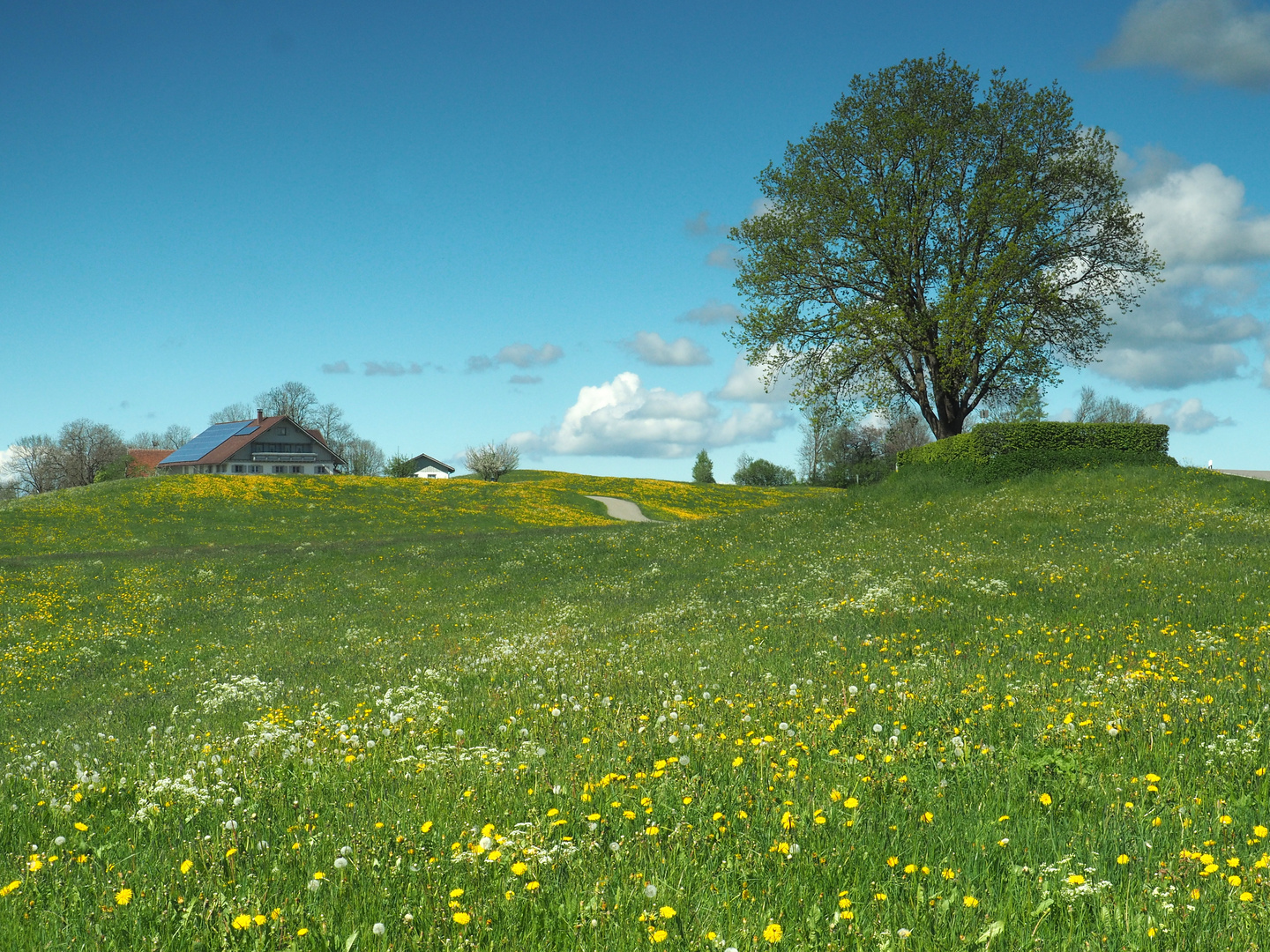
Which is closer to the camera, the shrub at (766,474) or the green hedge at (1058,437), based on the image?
the green hedge at (1058,437)

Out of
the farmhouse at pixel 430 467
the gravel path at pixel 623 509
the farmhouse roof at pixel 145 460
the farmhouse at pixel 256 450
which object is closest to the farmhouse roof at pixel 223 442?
the farmhouse at pixel 256 450

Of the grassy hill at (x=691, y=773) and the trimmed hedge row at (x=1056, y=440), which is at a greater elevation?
the trimmed hedge row at (x=1056, y=440)

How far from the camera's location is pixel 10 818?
234 inches

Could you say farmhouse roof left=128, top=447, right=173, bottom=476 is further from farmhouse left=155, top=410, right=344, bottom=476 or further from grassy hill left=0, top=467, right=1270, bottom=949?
grassy hill left=0, top=467, right=1270, bottom=949

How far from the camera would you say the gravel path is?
64250 millimetres

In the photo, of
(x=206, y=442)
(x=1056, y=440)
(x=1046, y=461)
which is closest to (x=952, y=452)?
(x=1046, y=461)

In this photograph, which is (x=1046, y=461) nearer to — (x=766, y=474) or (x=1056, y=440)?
(x=1056, y=440)

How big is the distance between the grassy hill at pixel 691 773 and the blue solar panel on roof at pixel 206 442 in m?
97.1

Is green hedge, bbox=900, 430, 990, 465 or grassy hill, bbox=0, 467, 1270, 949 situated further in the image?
green hedge, bbox=900, 430, 990, 465

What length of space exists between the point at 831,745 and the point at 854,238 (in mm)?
33542

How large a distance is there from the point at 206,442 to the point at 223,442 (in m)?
4.44

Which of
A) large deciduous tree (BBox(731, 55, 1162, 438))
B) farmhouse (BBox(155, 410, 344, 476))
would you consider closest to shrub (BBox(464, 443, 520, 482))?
farmhouse (BBox(155, 410, 344, 476))

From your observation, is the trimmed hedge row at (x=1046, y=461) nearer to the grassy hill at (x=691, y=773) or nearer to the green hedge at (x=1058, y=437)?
the green hedge at (x=1058, y=437)

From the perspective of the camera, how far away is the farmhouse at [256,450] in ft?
343
